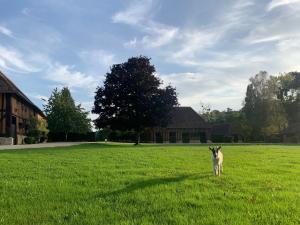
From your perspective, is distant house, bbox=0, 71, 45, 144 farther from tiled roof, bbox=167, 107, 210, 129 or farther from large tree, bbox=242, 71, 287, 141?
large tree, bbox=242, 71, 287, 141

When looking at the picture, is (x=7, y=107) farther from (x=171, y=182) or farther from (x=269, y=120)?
(x=269, y=120)

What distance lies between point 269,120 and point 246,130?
5564 mm

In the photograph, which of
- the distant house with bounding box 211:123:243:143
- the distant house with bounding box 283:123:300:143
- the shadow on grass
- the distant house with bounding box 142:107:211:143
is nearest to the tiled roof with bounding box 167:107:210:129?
the distant house with bounding box 142:107:211:143

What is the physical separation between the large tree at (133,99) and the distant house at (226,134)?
33.2 meters

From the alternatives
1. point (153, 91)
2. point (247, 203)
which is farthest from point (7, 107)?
point (247, 203)

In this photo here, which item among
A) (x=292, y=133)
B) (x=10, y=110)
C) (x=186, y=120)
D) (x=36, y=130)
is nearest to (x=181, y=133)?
(x=186, y=120)

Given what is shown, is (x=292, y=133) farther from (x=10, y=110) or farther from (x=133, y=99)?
(x=10, y=110)

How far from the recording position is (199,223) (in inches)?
269

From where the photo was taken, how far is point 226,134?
9538 centimetres

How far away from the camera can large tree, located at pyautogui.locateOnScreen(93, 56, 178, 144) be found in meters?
47.8

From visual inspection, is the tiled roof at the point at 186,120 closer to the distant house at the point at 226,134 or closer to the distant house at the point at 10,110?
the distant house at the point at 226,134

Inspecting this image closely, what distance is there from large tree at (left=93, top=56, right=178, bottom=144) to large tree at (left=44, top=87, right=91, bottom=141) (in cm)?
2866

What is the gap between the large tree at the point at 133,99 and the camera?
4775 centimetres

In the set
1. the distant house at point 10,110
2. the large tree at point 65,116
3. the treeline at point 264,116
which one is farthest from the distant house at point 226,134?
the distant house at point 10,110
